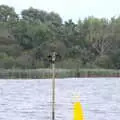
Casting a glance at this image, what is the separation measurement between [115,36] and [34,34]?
703 inches

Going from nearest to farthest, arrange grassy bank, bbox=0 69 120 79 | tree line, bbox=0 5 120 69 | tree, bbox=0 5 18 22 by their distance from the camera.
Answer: grassy bank, bbox=0 69 120 79 → tree line, bbox=0 5 120 69 → tree, bbox=0 5 18 22

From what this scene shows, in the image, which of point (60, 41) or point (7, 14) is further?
point (7, 14)

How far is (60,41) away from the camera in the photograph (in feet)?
374

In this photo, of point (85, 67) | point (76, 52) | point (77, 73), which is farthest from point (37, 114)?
point (76, 52)

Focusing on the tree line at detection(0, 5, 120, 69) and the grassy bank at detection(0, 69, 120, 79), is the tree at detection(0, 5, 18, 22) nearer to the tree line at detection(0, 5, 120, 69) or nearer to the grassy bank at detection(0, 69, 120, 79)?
the tree line at detection(0, 5, 120, 69)

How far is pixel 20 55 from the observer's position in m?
106

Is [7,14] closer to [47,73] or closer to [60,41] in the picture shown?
[60,41]

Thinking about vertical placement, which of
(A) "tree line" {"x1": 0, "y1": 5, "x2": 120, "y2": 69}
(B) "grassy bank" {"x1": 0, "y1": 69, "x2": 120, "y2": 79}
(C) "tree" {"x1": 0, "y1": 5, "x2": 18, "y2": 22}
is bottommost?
(B) "grassy bank" {"x1": 0, "y1": 69, "x2": 120, "y2": 79}

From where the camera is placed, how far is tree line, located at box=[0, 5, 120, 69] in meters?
102

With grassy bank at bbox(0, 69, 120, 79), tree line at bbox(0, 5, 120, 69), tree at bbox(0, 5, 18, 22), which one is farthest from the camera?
tree at bbox(0, 5, 18, 22)

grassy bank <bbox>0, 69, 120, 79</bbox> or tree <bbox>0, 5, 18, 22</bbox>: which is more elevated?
tree <bbox>0, 5, 18, 22</bbox>

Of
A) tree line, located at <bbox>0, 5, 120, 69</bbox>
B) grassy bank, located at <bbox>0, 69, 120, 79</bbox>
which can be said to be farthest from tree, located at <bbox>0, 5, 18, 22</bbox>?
grassy bank, located at <bbox>0, 69, 120, 79</bbox>

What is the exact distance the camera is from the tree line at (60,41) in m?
102

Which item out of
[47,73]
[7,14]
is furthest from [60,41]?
[47,73]
